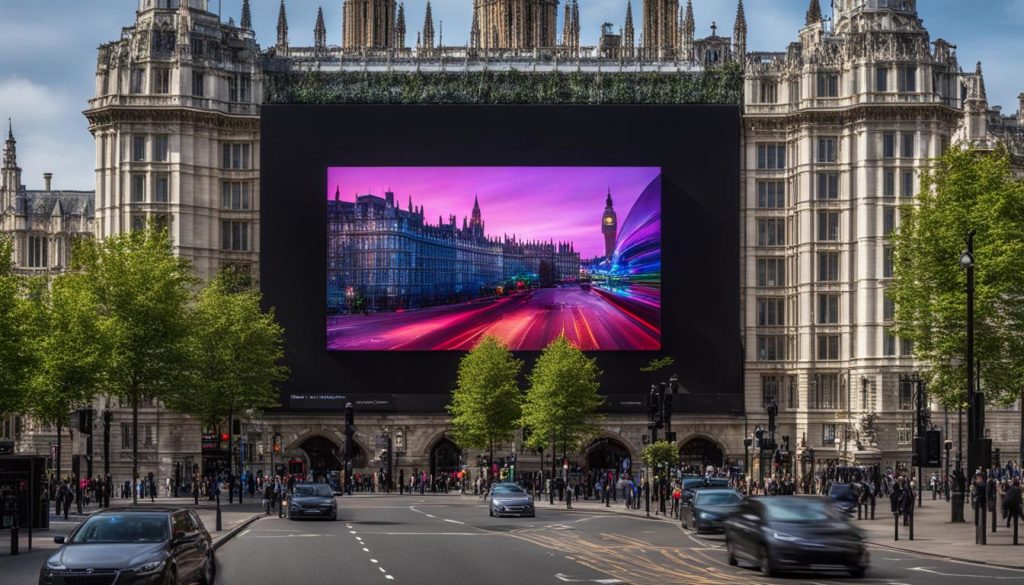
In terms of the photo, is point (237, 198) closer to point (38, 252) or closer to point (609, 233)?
point (609, 233)

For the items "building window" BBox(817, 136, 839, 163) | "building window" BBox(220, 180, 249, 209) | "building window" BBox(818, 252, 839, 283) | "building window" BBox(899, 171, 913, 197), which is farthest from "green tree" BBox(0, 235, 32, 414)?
"building window" BBox(899, 171, 913, 197)

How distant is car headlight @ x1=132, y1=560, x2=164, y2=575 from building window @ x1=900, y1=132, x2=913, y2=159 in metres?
97.0

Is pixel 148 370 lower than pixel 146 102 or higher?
lower

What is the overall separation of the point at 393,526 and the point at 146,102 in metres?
66.9

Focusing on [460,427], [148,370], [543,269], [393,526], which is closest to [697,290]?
[543,269]

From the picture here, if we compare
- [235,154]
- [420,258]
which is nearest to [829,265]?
[420,258]

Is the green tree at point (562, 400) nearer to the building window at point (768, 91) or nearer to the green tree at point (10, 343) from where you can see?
the building window at point (768, 91)

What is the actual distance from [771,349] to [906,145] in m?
17.6

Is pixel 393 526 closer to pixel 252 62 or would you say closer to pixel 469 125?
pixel 469 125

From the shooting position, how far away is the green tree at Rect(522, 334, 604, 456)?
107938mm

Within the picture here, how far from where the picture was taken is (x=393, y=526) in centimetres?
6362

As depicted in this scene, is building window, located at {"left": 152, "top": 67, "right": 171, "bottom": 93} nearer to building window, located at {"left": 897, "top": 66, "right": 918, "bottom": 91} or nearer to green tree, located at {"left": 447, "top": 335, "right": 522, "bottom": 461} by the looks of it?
green tree, located at {"left": 447, "top": 335, "right": 522, "bottom": 461}

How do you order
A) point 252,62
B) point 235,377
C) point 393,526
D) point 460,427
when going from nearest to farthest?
point 393,526, point 235,377, point 460,427, point 252,62

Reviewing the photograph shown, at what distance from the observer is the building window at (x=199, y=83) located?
407 feet
